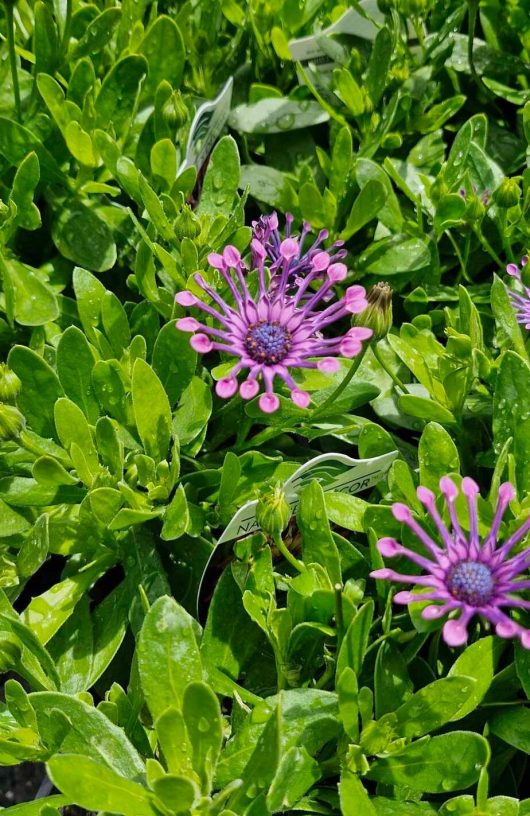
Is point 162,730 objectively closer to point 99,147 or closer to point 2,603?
point 2,603

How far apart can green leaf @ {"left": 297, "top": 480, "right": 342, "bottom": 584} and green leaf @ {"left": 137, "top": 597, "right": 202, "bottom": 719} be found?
185mm

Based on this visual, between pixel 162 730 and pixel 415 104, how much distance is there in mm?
1195

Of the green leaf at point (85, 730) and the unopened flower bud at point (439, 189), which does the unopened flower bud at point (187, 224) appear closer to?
the unopened flower bud at point (439, 189)

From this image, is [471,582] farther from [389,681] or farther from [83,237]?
[83,237]

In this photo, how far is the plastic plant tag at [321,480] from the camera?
103 cm

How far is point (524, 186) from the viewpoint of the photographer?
145cm

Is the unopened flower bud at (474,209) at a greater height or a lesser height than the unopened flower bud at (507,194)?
lesser

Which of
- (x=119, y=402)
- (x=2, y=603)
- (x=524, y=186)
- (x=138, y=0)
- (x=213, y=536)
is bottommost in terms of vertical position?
(x=213, y=536)

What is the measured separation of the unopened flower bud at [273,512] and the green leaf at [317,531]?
49 millimetres

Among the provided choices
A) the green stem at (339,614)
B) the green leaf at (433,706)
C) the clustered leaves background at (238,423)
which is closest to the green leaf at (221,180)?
the clustered leaves background at (238,423)

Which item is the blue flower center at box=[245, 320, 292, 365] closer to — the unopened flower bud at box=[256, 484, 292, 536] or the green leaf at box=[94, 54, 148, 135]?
the unopened flower bud at box=[256, 484, 292, 536]

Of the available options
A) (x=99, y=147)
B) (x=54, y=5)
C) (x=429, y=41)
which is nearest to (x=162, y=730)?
(x=99, y=147)

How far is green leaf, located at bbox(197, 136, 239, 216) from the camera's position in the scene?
4.41 feet

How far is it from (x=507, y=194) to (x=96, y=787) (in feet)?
3.16
